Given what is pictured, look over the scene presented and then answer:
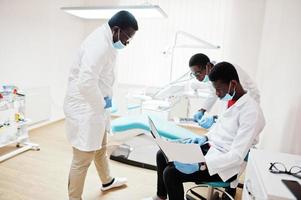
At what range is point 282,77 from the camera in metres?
1.93

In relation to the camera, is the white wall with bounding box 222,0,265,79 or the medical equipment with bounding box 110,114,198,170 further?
the white wall with bounding box 222,0,265,79

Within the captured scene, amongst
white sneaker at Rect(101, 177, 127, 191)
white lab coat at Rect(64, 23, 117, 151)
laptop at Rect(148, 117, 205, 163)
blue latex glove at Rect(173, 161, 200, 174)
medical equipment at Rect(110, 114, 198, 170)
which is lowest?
white sneaker at Rect(101, 177, 127, 191)

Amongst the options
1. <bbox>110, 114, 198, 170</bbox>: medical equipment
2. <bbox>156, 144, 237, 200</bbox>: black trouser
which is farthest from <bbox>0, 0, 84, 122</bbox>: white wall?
<bbox>156, 144, 237, 200</bbox>: black trouser

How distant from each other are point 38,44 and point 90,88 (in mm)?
2511

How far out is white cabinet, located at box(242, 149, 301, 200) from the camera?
0.82m

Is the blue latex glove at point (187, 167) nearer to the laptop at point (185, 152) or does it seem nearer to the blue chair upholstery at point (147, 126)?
the laptop at point (185, 152)

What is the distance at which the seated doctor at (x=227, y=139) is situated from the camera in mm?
1250

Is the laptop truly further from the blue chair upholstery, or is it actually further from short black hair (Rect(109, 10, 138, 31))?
the blue chair upholstery

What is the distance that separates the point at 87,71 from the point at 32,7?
2.50m

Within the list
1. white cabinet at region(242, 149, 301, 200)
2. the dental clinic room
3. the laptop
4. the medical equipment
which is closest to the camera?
white cabinet at region(242, 149, 301, 200)

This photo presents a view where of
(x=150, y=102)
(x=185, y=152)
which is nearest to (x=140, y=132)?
(x=150, y=102)

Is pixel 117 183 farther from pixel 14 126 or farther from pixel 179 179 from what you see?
pixel 14 126

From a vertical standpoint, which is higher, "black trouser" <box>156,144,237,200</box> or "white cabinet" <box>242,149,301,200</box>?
"white cabinet" <box>242,149,301,200</box>

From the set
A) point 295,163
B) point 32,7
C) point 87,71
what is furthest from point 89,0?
point 295,163
